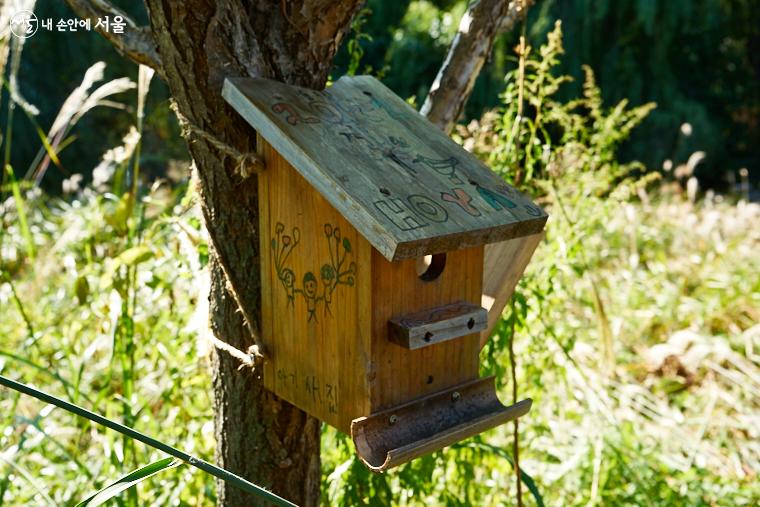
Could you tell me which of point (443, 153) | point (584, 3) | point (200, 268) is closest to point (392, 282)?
point (443, 153)

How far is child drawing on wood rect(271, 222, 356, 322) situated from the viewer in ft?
4.31

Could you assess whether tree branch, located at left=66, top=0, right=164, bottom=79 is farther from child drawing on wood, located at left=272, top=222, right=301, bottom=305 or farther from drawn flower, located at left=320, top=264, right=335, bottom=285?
drawn flower, located at left=320, top=264, right=335, bottom=285

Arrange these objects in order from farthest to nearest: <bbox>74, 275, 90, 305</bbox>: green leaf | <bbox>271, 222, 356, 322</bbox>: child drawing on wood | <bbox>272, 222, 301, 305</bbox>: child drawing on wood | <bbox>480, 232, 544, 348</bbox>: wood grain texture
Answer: <bbox>74, 275, 90, 305</bbox>: green leaf
<bbox>480, 232, 544, 348</bbox>: wood grain texture
<bbox>272, 222, 301, 305</bbox>: child drawing on wood
<bbox>271, 222, 356, 322</bbox>: child drawing on wood

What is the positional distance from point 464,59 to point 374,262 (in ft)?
2.46

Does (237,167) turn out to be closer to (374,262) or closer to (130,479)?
(374,262)

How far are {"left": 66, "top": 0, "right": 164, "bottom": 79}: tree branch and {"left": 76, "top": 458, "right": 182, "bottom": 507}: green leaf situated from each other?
0.88 meters

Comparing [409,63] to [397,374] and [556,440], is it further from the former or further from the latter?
[397,374]

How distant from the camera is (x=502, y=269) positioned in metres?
1.60

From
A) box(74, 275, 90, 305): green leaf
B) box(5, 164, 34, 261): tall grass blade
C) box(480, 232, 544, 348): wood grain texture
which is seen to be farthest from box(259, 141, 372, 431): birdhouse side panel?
box(5, 164, 34, 261): tall grass blade

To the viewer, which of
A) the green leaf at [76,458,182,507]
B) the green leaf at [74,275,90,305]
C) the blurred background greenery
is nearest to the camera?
the green leaf at [76,458,182,507]

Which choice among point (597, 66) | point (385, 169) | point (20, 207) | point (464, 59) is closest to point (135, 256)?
point (20, 207)

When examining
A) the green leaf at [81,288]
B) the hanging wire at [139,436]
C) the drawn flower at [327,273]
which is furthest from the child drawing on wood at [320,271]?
the green leaf at [81,288]

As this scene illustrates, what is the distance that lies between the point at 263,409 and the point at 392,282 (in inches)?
16.6

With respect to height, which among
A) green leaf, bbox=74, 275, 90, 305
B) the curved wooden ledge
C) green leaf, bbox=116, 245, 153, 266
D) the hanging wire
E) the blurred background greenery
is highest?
the hanging wire
